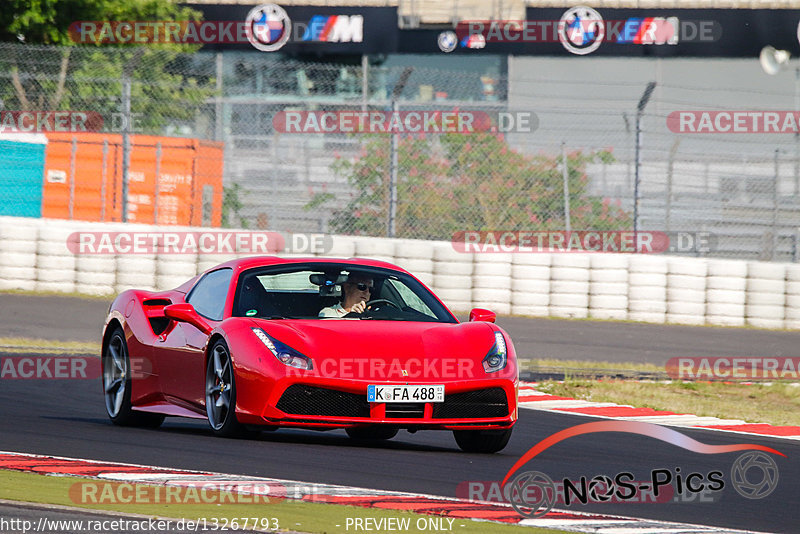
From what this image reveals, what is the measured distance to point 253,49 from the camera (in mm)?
31578

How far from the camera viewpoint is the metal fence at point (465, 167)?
17406 millimetres

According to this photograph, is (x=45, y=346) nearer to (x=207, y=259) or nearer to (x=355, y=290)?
(x=207, y=259)

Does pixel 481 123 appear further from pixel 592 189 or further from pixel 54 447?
pixel 54 447

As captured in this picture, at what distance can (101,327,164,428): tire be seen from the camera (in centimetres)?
866

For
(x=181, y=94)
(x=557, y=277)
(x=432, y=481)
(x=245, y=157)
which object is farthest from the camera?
(x=181, y=94)

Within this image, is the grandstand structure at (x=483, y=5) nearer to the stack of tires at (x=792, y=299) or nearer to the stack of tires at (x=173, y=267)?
the stack of tires at (x=792, y=299)

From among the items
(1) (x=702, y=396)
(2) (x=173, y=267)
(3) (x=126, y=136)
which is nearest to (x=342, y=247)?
(2) (x=173, y=267)

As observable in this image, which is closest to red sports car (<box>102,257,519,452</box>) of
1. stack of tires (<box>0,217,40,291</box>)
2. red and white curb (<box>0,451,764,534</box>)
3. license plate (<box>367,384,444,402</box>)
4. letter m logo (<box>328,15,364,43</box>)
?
license plate (<box>367,384,444,402</box>)

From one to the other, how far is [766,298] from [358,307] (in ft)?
34.3

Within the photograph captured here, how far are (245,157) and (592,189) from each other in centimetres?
473

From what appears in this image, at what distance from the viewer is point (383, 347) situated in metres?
7.43

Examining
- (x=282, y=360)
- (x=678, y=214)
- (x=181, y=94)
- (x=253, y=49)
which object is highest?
(x=253, y=49)

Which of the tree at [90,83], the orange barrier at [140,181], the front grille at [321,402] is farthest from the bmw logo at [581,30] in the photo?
the front grille at [321,402]

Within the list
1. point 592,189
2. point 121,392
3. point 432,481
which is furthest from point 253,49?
point 432,481
